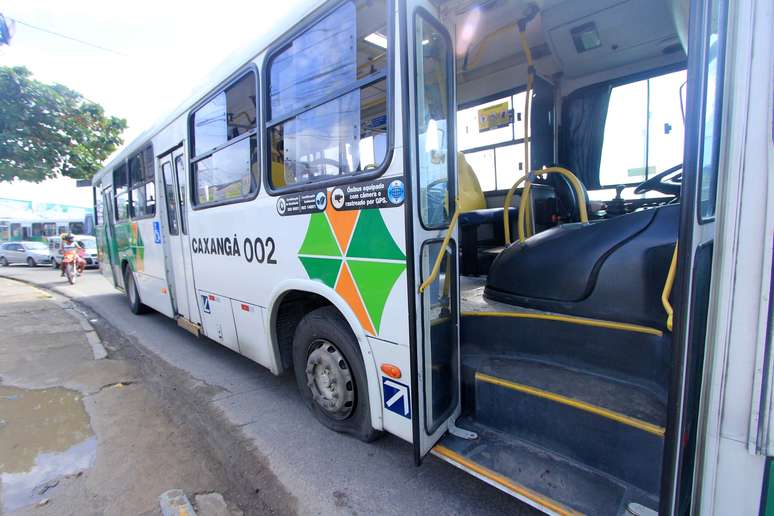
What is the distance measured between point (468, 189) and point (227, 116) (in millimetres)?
2593

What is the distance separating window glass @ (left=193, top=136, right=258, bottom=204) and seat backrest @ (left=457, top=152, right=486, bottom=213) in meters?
2.23

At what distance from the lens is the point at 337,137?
7.36 ft

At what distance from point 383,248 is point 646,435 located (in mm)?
1367

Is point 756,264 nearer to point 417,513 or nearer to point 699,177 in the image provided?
point 699,177

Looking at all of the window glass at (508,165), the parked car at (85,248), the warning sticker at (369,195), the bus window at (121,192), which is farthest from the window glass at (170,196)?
the parked car at (85,248)

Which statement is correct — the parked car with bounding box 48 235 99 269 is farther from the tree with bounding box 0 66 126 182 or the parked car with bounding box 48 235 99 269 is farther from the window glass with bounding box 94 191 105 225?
the window glass with bounding box 94 191 105 225

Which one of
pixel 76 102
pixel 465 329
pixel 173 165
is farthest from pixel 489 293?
pixel 76 102

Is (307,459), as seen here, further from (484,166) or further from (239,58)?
(484,166)

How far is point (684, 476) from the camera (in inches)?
52.9

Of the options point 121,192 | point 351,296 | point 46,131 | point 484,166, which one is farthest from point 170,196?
point 46,131

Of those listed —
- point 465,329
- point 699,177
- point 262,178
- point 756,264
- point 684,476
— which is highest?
point 262,178

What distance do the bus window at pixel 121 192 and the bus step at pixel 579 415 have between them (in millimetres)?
6502

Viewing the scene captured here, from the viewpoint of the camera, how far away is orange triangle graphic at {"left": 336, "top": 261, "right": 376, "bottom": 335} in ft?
7.06

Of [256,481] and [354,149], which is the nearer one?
[354,149]
